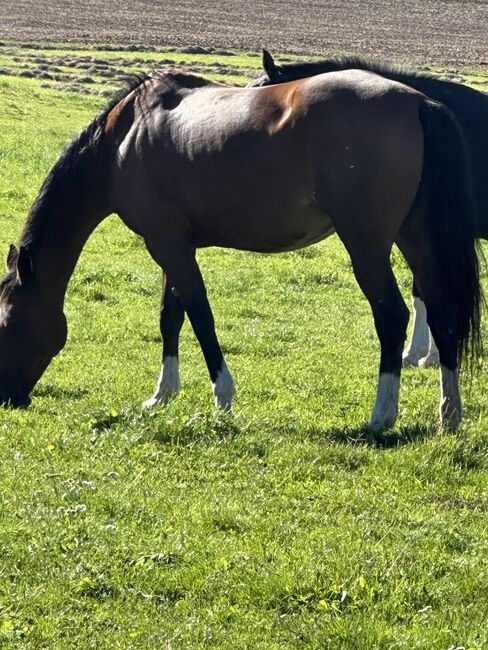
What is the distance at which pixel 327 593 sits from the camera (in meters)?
4.94

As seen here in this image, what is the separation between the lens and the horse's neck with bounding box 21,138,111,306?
27.4 ft

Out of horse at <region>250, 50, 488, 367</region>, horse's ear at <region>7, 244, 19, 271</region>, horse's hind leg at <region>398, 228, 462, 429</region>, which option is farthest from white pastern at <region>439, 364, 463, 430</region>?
horse's ear at <region>7, 244, 19, 271</region>

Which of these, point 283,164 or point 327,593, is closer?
point 327,593

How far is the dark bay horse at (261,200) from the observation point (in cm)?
727

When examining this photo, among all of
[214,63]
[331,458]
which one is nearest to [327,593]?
[331,458]

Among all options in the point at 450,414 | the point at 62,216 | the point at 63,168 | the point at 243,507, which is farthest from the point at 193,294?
the point at 243,507

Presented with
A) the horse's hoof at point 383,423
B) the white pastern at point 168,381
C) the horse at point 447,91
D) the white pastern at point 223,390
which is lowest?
the white pastern at point 168,381

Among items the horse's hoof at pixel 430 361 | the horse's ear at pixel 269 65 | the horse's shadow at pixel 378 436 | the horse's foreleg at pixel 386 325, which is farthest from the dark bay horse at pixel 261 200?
the horse's hoof at pixel 430 361

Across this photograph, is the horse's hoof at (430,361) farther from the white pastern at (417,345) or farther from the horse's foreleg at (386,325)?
the horse's foreleg at (386,325)

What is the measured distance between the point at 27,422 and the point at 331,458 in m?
2.11

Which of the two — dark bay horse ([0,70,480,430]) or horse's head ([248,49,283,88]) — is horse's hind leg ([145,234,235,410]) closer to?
dark bay horse ([0,70,480,430])

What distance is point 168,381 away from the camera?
853 centimetres

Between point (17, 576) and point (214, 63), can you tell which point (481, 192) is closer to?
point (17, 576)

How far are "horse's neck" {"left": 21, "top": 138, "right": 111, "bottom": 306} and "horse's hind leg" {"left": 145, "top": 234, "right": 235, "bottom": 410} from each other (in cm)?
58
